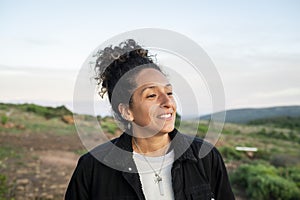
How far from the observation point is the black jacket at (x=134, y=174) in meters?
1.35

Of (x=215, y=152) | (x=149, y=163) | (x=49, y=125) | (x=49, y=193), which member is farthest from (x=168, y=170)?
(x=49, y=125)

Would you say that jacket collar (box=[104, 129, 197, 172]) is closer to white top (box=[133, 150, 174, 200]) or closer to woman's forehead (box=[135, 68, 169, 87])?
white top (box=[133, 150, 174, 200])

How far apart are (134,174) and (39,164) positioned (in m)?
5.06

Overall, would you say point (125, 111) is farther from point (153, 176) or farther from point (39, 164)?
point (39, 164)

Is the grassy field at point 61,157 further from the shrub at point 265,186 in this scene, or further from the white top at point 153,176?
the white top at point 153,176

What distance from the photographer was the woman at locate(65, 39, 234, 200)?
Answer: 1.35 metres

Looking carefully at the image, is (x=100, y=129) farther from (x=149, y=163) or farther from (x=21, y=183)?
(x=21, y=183)

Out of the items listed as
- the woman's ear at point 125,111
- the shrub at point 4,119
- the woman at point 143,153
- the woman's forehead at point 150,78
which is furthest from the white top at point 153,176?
the shrub at point 4,119

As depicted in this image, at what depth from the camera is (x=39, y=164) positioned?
6.16 m

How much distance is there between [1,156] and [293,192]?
3.91 metres

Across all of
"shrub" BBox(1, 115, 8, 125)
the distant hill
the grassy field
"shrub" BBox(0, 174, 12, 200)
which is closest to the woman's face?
the grassy field

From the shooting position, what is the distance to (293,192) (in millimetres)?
5656

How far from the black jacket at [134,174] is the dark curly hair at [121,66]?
155mm

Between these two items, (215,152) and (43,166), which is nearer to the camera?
(215,152)
